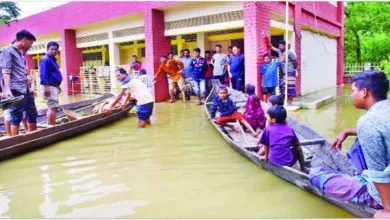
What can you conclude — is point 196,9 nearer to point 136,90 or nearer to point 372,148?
point 136,90

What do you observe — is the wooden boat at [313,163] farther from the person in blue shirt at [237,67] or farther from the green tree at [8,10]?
the green tree at [8,10]

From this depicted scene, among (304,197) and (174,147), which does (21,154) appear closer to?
(174,147)

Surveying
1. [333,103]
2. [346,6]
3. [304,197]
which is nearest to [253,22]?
[333,103]

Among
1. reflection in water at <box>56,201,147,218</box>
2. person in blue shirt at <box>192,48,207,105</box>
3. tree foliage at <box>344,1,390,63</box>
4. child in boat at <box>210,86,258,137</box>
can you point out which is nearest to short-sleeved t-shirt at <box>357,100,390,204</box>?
reflection in water at <box>56,201,147,218</box>

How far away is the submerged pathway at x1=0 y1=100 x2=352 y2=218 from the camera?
3.51 m

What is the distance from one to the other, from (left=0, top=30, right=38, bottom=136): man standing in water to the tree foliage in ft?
65.4

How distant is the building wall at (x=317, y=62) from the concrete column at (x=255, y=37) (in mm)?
4215

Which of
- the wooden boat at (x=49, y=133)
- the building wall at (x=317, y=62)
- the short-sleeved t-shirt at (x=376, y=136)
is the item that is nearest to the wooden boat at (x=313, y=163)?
the short-sleeved t-shirt at (x=376, y=136)

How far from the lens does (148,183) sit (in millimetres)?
4336

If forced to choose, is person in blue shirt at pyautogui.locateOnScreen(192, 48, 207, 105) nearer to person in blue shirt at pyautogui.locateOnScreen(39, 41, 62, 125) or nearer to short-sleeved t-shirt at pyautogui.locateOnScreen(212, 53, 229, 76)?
short-sleeved t-shirt at pyautogui.locateOnScreen(212, 53, 229, 76)

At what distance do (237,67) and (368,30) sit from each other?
14701 mm

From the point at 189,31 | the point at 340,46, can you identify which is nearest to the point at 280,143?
the point at 189,31

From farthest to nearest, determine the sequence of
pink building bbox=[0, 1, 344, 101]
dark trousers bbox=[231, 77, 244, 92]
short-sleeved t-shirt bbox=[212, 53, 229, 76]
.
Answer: short-sleeved t-shirt bbox=[212, 53, 229, 76] → dark trousers bbox=[231, 77, 244, 92] → pink building bbox=[0, 1, 344, 101]

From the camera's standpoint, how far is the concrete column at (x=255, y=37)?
32.4ft
